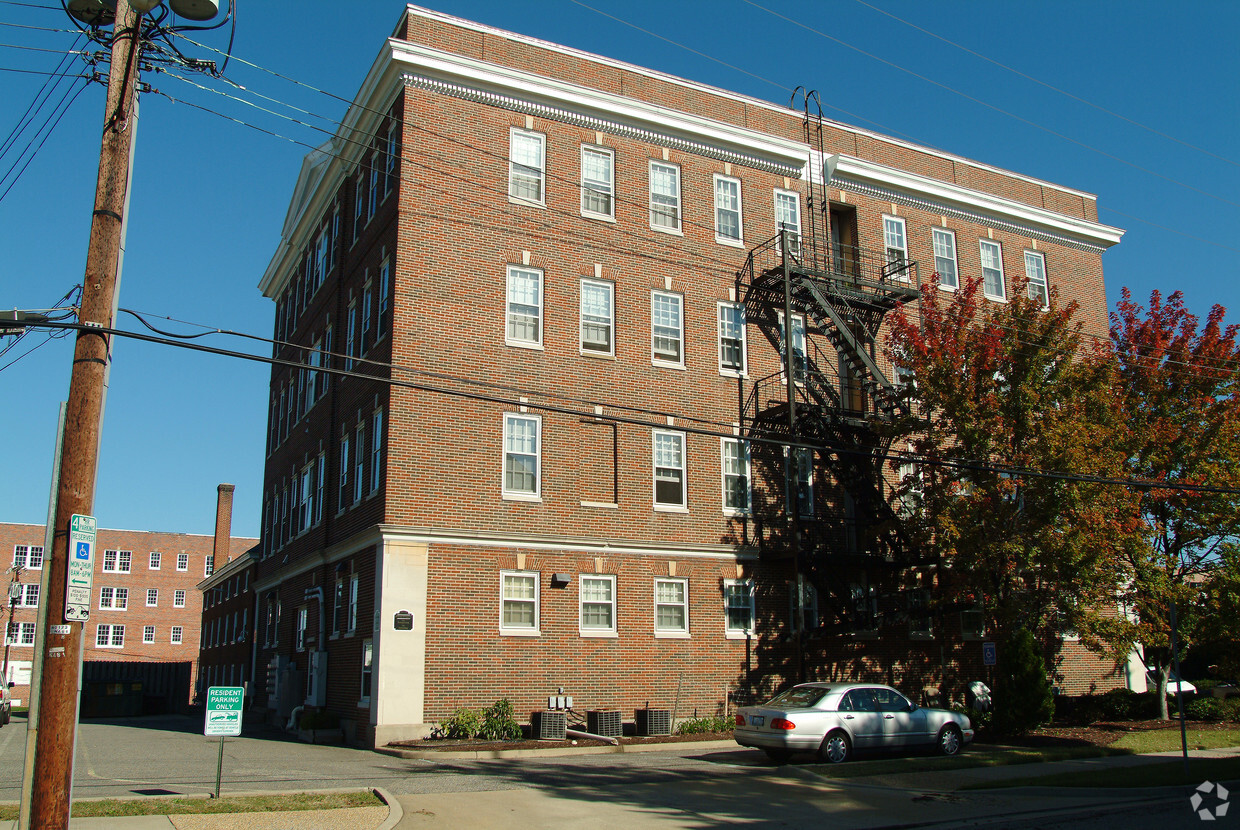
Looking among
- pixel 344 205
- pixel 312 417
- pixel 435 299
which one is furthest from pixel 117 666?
pixel 435 299

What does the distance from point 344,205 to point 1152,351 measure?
939 inches

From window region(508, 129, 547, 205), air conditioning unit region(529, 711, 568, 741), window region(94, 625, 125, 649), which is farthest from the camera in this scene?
window region(94, 625, 125, 649)

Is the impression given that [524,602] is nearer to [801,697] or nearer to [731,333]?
[801,697]

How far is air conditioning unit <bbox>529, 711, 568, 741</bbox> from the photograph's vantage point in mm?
21188

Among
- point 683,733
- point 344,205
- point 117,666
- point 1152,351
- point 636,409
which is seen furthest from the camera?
point 117,666

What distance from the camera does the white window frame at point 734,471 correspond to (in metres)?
25.7

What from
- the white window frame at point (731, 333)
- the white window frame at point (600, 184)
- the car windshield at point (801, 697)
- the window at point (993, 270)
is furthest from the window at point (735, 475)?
the window at point (993, 270)

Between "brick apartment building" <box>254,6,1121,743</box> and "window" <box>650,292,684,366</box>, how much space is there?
6 cm

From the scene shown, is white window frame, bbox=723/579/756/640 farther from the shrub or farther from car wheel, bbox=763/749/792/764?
the shrub

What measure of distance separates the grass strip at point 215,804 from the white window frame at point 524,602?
352 inches

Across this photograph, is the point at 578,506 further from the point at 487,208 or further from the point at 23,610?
the point at 23,610

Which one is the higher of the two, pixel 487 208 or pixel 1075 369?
pixel 487 208

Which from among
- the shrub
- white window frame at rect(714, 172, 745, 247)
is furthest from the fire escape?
the shrub

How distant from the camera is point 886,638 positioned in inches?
1063
